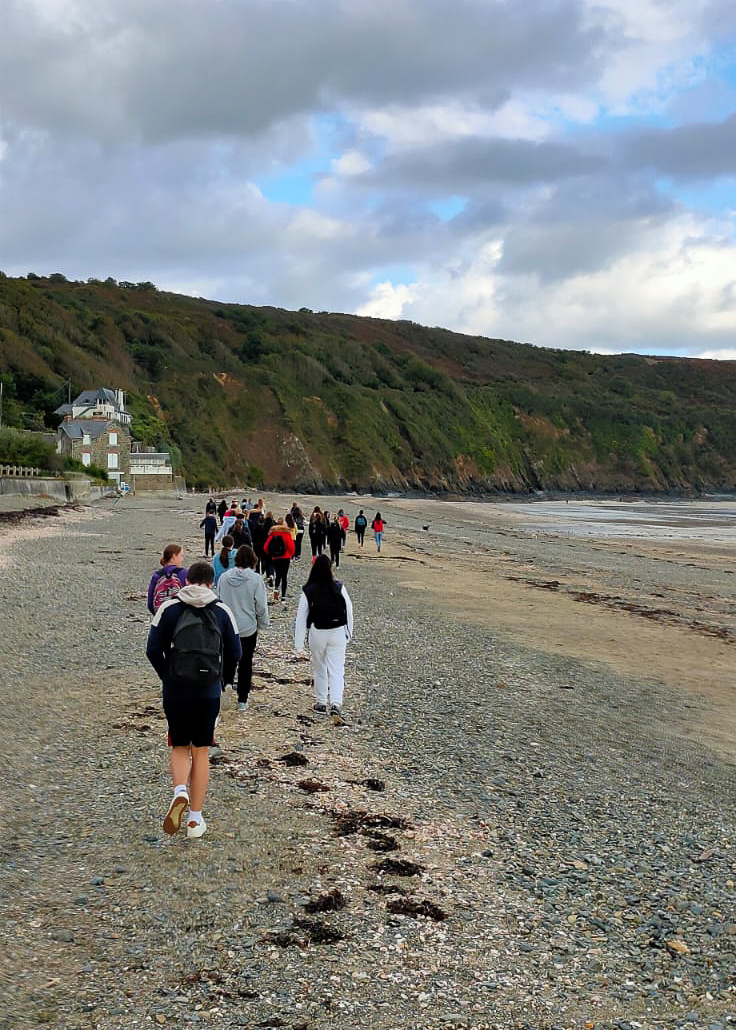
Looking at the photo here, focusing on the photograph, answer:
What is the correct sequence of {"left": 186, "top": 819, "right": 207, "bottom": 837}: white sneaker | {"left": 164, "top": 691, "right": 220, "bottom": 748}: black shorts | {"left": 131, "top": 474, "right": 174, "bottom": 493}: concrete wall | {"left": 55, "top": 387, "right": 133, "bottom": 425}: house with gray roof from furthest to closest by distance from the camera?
{"left": 55, "top": 387, "right": 133, "bottom": 425}: house with gray roof
{"left": 131, "top": 474, "right": 174, "bottom": 493}: concrete wall
{"left": 186, "top": 819, "right": 207, "bottom": 837}: white sneaker
{"left": 164, "top": 691, "right": 220, "bottom": 748}: black shorts

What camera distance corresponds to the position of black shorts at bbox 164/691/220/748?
18.8ft

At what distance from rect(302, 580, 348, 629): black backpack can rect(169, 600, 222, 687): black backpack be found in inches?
122

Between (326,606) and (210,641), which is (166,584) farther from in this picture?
(210,641)

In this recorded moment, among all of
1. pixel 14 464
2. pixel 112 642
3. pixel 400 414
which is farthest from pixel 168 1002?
pixel 400 414

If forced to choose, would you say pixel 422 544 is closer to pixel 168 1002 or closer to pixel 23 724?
pixel 23 724

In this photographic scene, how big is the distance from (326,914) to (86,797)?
7.94 ft

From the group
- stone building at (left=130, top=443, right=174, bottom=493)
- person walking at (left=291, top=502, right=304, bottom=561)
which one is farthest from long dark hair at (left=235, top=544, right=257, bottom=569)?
stone building at (left=130, top=443, right=174, bottom=493)

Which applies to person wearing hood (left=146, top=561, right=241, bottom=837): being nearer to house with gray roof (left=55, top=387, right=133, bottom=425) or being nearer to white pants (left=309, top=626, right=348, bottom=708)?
white pants (left=309, top=626, right=348, bottom=708)

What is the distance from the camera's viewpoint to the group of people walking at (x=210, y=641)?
5.68 meters

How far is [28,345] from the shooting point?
88.9m

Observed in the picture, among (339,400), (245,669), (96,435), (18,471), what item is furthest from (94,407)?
(245,669)

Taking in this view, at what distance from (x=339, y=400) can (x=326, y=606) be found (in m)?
112

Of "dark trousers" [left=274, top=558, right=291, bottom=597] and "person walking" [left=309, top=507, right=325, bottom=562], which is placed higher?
"person walking" [left=309, top=507, right=325, bottom=562]

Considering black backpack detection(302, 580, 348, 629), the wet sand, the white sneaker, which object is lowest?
the wet sand
